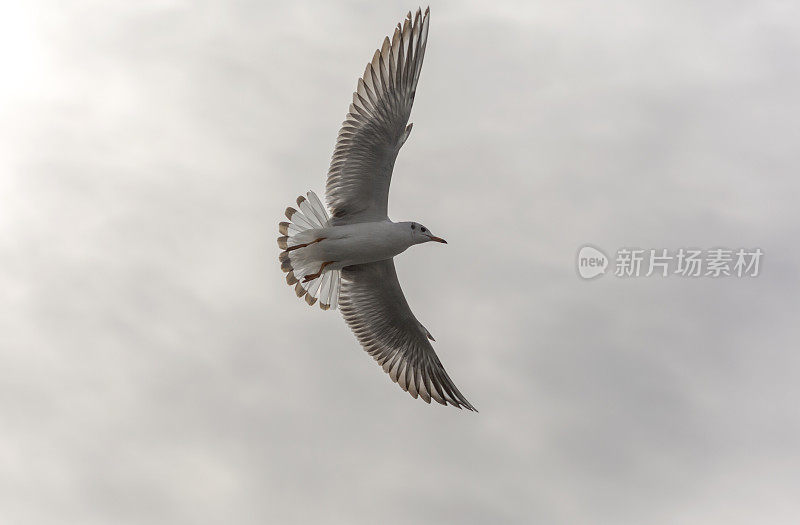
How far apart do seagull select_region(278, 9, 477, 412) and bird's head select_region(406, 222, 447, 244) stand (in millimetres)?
15

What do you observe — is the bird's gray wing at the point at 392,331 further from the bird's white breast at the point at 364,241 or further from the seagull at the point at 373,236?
the bird's white breast at the point at 364,241

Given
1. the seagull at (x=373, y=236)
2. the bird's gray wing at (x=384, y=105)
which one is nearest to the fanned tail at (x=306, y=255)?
the seagull at (x=373, y=236)

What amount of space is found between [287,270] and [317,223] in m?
0.90

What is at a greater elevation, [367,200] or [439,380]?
[367,200]

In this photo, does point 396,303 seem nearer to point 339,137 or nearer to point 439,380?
point 439,380

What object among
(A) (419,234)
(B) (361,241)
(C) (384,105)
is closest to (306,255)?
(B) (361,241)

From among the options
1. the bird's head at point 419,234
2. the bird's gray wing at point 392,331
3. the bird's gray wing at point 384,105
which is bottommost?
the bird's gray wing at point 392,331

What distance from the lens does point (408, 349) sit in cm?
1823

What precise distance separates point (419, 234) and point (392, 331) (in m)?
1.84

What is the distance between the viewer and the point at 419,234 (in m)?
17.2

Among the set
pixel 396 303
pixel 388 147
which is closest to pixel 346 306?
pixel 396 303

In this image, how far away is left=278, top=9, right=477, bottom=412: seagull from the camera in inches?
659

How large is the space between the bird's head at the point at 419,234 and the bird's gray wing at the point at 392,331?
755mm

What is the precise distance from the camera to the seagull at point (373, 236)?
16.8 metres
